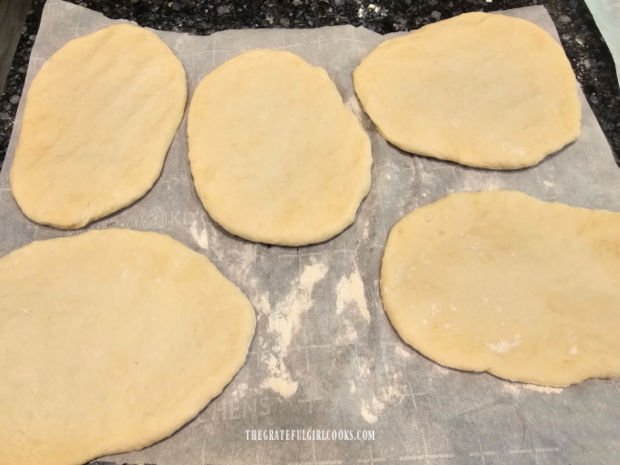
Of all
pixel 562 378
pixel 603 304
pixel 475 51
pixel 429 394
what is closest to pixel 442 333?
pixel 429 394

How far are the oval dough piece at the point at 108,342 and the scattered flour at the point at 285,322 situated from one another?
3.0 inches

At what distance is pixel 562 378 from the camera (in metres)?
1.42

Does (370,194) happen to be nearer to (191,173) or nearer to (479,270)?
(479,270)

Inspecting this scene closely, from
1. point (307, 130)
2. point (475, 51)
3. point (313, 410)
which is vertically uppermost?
point (475, 51)

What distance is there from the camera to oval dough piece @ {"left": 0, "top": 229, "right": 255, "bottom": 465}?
136 cm

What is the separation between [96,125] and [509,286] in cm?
147

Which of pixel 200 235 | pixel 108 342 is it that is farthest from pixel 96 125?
pixel 108 342

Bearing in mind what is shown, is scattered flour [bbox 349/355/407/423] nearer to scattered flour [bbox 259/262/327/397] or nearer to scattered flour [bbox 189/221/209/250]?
scattered flour [bbox 259/262/327/397]

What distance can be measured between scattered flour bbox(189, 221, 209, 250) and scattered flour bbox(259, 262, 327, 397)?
0.28m

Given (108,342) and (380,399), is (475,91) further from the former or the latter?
(108,342)

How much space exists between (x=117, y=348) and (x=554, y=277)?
130 cm

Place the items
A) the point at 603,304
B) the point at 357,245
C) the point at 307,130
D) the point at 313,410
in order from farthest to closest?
1. the point at 307,130
2. the point at 357,245
3. the point at 603,304
4. the point at 313,410

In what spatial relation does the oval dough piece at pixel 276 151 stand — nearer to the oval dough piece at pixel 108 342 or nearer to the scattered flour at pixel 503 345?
the oval dough piece at pixel 108 342

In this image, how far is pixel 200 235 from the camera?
167 centimetres
